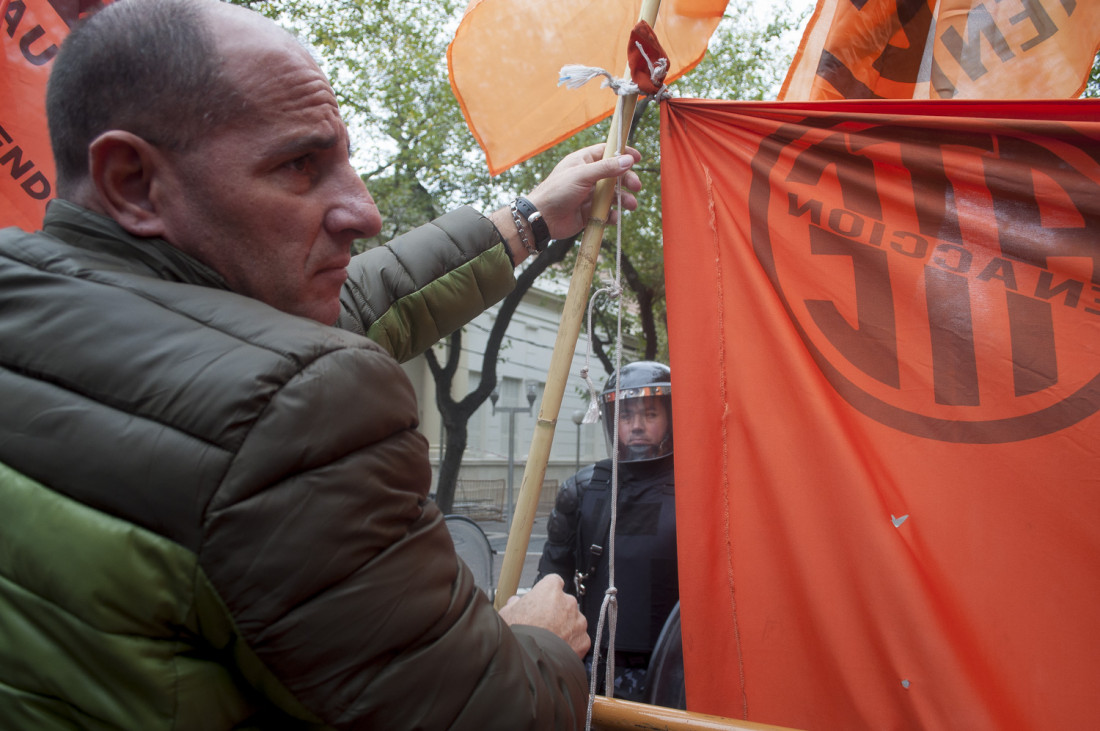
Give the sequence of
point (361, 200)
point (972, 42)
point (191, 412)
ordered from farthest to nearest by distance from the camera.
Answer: point (972, 42)
point (361, 200)
point (191, 412)

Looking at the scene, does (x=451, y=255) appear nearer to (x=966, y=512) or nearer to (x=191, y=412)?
(x=191, y=412)

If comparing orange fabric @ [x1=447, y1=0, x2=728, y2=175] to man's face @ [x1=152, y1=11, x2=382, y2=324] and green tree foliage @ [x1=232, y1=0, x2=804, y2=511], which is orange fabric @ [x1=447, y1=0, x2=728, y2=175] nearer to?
man's face @ [x1=152, y1=11, x2=382, y2=324]

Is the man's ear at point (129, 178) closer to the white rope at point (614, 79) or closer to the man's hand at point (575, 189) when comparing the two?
the man's hand at point (575, 189)

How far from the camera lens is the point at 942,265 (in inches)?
77.3

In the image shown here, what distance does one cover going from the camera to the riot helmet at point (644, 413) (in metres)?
4.02

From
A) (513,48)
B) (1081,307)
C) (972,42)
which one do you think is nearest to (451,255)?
(513,48)

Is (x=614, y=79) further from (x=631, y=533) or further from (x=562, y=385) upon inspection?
(x=631, y=533)

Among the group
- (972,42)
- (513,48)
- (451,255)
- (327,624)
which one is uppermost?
(972,42)

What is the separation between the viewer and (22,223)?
2559 mm

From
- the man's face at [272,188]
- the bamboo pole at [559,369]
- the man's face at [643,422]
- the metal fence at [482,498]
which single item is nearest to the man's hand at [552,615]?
the bamboo pole at [559,369]

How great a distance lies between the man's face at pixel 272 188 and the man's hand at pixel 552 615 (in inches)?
25.1

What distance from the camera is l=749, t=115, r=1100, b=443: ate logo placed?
1846mm

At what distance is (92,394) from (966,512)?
5.90ft

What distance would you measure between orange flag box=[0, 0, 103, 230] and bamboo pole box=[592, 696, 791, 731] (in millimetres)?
2423
